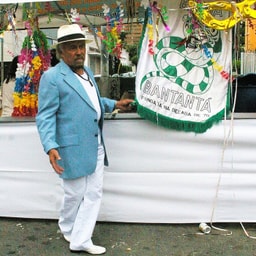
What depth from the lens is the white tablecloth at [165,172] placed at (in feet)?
13.3

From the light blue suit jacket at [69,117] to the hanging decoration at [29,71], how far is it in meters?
0.95

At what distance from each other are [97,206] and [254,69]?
5.29 m

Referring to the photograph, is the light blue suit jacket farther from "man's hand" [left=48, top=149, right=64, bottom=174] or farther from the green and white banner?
the green and white banner

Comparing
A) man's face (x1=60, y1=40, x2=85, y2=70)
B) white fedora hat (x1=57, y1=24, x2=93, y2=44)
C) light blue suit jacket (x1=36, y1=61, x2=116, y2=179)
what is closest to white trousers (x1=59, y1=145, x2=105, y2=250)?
light blue suit jacket (x1=36, y1=61, x2=116, y2=179)

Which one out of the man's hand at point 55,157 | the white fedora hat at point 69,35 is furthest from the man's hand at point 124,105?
the man's hand at point 55,157

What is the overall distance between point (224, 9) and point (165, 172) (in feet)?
4.88

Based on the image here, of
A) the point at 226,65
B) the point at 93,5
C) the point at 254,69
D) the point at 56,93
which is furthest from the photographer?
the point at 254,69

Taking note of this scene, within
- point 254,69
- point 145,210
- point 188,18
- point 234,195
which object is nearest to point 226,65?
point 188,18

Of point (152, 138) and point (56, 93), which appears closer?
point (56, 93)

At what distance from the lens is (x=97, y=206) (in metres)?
3.68

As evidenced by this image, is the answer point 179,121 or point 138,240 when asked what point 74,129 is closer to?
point 179,121

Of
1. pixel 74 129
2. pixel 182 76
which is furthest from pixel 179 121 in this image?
pixel 74 129

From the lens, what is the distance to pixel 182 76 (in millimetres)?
3959

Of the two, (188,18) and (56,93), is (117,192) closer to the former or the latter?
(56,93)
